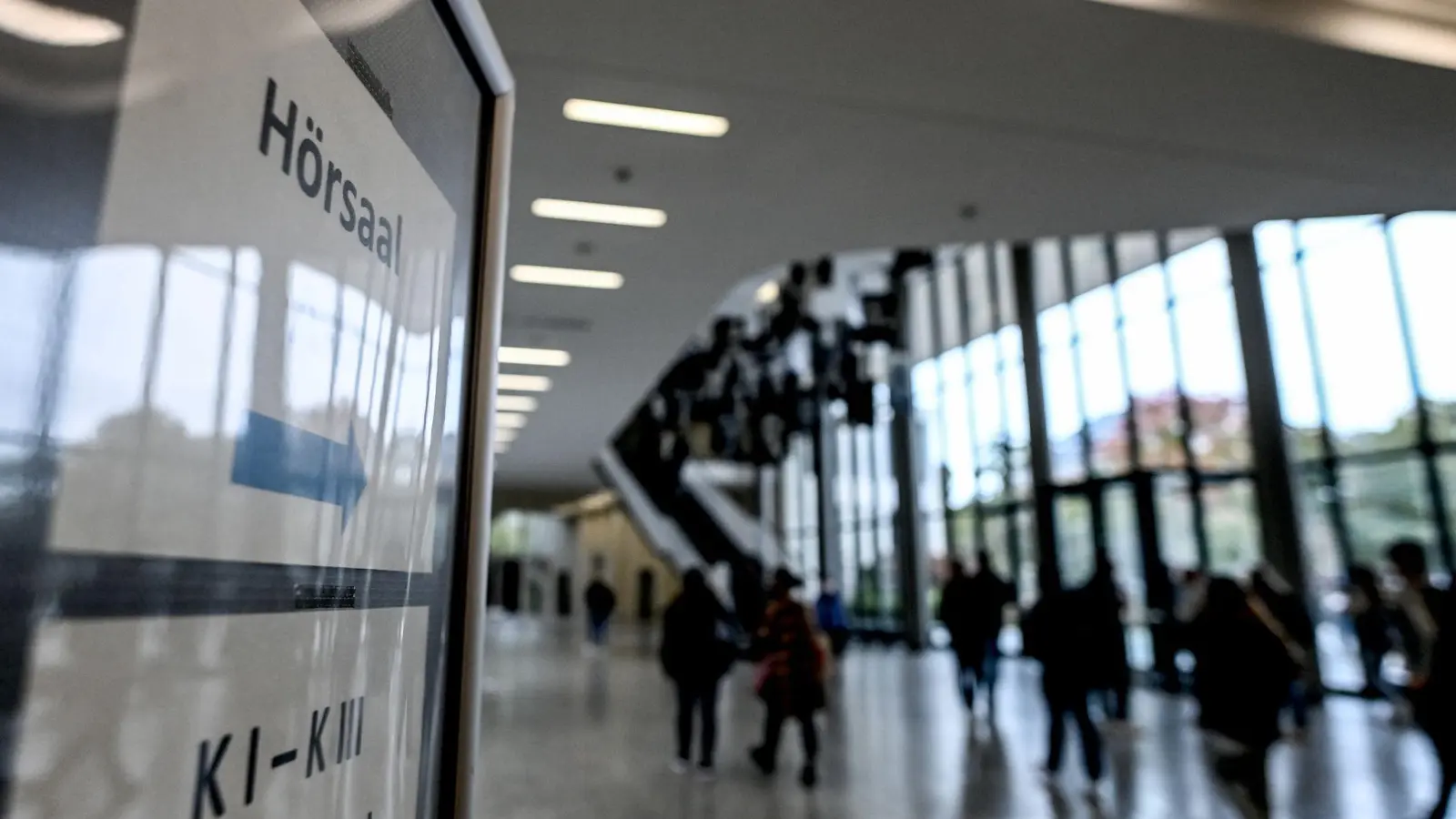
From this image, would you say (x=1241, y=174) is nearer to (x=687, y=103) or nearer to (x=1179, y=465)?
(x=687, y=103)

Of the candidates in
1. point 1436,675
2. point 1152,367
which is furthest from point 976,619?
point 1152,367

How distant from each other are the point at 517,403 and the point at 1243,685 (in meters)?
13.5

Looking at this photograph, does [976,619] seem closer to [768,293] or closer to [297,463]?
[768,293]

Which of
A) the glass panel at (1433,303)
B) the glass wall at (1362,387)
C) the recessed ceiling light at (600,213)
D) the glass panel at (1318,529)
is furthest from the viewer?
the glass panel at (1318,529)

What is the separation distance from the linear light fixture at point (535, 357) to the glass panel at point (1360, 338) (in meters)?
10.4

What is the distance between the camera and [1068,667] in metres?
6.57

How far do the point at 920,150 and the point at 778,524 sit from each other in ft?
80.9

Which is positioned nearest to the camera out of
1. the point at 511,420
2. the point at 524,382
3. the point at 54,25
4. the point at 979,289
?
the point at 54,25

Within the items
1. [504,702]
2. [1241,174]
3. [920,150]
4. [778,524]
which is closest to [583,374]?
[504,702]

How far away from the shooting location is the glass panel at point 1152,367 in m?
14.6

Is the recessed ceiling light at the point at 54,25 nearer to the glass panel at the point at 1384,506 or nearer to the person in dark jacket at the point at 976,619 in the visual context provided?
the person in dark jacket at the point at 976,619

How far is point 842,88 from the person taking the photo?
207 inches

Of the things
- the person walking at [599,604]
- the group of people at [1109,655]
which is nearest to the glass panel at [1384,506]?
the group of people at [1109,655]

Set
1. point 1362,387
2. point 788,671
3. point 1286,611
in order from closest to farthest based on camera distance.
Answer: point 788,671
point 1286,611
point 1362,387
